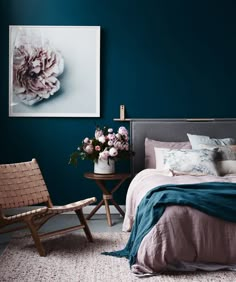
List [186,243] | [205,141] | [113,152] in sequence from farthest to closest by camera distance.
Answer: [205,141]
[113,152]
[186,243]

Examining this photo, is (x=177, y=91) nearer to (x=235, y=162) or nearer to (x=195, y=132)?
(x=195, y=132)

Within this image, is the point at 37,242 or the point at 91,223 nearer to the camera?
the point at 37,242

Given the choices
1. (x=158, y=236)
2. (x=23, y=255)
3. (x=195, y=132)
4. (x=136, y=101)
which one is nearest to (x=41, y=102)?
(x=136, y=101)

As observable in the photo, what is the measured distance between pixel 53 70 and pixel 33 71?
0.76 ft

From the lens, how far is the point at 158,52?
17.6 feet

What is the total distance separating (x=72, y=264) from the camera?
3377 millimetres

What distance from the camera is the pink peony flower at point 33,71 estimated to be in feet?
17.2

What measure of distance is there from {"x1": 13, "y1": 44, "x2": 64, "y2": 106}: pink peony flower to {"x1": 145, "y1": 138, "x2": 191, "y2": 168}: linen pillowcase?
1303 millimetres

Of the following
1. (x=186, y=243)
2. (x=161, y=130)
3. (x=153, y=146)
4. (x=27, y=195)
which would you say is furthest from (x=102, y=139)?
(x=186, y=243)

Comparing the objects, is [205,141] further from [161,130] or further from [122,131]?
[122,131]

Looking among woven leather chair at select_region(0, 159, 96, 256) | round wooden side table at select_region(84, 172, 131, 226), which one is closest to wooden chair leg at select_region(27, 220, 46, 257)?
woven leather chair at select_region(0, 159, 96, 256)

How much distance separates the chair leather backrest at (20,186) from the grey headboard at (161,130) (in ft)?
4.68

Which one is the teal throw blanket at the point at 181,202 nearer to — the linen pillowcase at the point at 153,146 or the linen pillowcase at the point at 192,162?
the linen pillowcase at the point at 192,162

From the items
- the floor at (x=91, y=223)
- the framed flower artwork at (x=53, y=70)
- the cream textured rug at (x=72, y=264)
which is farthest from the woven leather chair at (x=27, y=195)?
the framed flower artwork at (x=53, y=70)
